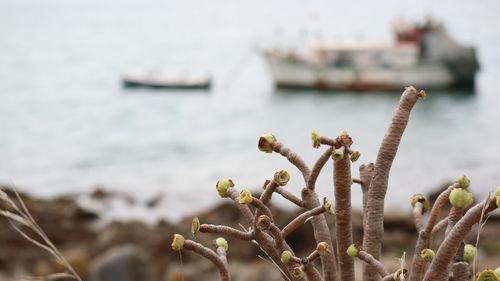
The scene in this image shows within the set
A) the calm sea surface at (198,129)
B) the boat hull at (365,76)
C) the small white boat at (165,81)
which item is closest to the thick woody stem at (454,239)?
the calm sea surface at (198,129)

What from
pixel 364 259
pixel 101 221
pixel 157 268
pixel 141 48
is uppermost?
pixel 364 259

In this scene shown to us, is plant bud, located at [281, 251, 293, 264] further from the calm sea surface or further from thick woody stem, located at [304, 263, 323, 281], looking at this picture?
the calm sea surface

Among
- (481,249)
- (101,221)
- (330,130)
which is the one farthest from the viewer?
(330,130)

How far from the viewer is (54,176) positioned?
2998 centimetres

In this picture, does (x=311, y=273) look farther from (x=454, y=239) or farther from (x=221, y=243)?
(x=454, y=239)

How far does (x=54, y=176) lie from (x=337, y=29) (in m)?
87.6

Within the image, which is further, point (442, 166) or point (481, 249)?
point (442, 166)

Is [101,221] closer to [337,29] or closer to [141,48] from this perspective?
[141,48]

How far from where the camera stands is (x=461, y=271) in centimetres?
135

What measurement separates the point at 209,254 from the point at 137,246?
1667cm

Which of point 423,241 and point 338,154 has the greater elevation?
point 338,154

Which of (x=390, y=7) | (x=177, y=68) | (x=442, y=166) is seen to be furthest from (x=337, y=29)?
(x=442, y=166)

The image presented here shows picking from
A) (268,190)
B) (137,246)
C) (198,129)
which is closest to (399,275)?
(268,190)

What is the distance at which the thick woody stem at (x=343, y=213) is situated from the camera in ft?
4.38
